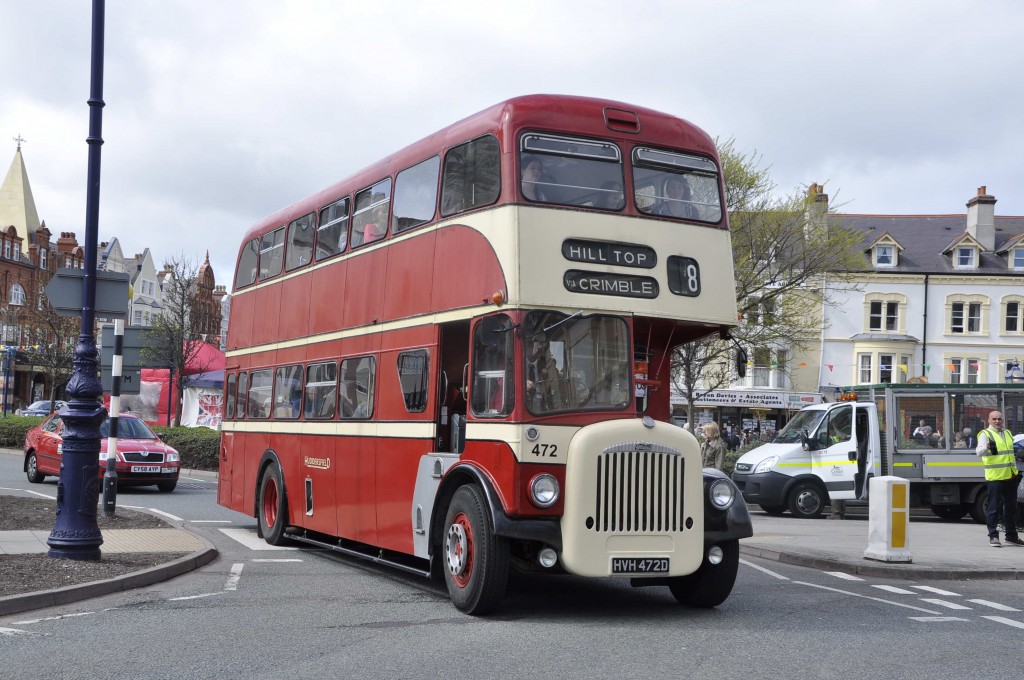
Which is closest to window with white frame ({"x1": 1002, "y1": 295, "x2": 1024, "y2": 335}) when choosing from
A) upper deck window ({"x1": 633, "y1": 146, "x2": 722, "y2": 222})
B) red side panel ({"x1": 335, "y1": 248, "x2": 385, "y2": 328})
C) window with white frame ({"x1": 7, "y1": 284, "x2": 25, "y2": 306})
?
red side panel ({"x1": 335, "y1": 248, "x2": 385, "y2": 328})

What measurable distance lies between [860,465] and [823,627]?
14787mm

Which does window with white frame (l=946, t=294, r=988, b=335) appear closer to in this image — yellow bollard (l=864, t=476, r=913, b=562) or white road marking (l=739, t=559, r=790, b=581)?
yellow bollard (l=864, t=476, r=913, b=562)

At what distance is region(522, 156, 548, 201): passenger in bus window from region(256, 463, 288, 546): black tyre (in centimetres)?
665

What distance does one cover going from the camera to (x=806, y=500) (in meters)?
23.3

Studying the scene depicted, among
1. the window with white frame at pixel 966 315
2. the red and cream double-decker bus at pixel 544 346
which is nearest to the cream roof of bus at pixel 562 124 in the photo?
the red and cream double-decker bus at pixel 544 346

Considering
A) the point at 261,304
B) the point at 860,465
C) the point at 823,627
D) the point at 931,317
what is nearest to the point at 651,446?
the point at 823,627

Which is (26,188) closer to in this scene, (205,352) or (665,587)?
(205,352)

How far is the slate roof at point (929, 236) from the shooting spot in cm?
5728

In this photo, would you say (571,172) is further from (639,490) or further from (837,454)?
(837,454)

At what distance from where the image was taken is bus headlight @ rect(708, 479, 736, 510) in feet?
30.7

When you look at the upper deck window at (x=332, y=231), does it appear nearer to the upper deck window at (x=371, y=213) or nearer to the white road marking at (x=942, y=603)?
the upper deck window at (x=371, y=213)

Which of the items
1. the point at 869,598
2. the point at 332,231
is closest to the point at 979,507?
the point at 869,598

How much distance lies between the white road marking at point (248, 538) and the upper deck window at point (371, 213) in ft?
13.8

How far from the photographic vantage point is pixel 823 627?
8.91m
